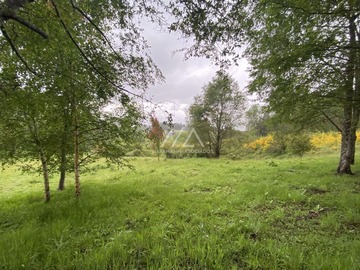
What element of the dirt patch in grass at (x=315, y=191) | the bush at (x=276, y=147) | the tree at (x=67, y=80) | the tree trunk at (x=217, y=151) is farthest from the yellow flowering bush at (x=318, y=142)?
the tree at (x=67, y=80)

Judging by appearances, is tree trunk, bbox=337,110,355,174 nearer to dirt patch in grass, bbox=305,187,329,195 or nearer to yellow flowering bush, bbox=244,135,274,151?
dirt patch in grass, bbox=305,187,329,195

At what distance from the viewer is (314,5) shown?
402 centimetres

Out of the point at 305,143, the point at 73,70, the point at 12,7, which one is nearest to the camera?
the point at 12,7

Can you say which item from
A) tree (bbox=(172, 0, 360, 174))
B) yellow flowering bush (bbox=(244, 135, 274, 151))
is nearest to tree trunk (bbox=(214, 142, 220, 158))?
yellow flowering bush (bbox=(244, 135, 274, 151))

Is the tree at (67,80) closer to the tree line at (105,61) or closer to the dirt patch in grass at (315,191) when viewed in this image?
the tree line at (105,61)

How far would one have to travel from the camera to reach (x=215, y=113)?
93.0ft

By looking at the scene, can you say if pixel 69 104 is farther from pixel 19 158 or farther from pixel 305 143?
pixel 305 143

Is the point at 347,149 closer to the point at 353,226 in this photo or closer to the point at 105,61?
the point at 353,226

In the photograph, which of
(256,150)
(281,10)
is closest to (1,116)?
(281,10)

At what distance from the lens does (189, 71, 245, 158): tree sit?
2775cm

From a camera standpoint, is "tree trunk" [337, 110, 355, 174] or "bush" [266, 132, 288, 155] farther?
"bush" [266, 132, 288, 155]

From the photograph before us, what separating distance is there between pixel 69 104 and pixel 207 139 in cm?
2449

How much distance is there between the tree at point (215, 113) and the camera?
27.8 metres

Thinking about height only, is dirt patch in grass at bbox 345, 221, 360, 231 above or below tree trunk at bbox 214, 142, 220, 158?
below
